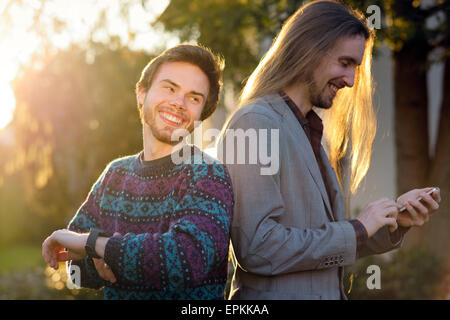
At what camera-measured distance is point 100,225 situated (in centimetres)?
214

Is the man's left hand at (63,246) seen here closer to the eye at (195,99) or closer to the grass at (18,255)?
the eye at (195,99)

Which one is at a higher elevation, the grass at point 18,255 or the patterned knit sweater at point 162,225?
the patterned knit sweater at point 162,225

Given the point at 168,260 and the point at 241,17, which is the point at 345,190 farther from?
the point at 241,17

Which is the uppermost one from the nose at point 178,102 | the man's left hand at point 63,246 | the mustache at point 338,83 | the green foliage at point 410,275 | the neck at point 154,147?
the mustache at point 338,83

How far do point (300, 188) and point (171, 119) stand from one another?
61 cm

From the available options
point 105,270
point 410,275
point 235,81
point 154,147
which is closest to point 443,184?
point 410,275

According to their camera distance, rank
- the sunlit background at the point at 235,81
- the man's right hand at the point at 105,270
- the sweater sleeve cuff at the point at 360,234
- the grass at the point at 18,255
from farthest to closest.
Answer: the grass at the point at 18,255 → the sunlit background at the point at 235,81 → the sweater sleeve cuff at the point at 360,234 → the man's right hand at the point at 105,270

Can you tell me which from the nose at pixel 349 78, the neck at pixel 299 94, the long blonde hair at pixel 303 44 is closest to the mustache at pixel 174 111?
the long blonde hair at pixel 303 44

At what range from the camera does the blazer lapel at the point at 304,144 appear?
2.07m

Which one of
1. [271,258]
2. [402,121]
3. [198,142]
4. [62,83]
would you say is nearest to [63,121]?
[62,83]

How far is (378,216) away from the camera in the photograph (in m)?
2.04

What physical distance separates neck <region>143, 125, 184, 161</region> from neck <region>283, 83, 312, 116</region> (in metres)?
0.56

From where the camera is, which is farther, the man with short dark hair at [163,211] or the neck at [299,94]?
the neck at [299,94]

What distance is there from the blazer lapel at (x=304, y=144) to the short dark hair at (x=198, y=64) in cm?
25
